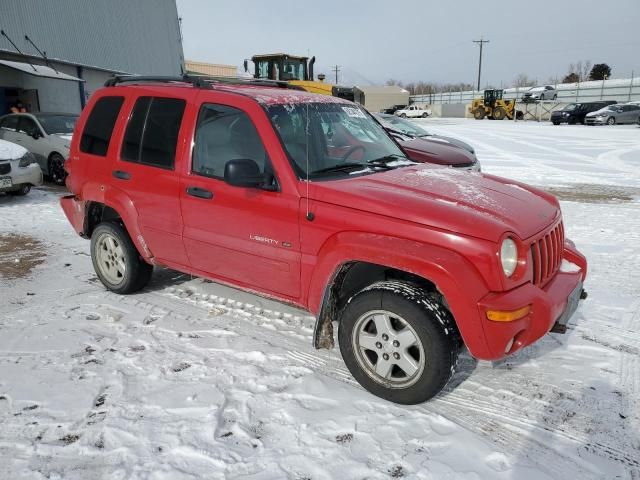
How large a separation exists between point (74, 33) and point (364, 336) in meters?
23.4

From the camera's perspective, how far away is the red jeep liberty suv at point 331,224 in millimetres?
2865

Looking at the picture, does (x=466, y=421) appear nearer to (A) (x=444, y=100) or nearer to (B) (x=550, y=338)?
(B) (x=550, y=338)

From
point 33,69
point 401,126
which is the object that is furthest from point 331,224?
point 33,69

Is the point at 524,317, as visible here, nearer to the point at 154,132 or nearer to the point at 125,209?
the point at 154,132

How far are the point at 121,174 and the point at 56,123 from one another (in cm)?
837

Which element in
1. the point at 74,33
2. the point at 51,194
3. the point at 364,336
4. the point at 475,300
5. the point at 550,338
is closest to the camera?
the point at 475,300

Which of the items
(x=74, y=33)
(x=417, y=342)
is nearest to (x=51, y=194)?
(x=417, y=342)

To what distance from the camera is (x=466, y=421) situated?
3.01 m

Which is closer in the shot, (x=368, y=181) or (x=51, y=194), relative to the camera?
(x=368, y=181)

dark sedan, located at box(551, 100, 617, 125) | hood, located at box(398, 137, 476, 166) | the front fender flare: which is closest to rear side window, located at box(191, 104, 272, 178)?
the front fender flare

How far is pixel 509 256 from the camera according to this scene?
286 cm

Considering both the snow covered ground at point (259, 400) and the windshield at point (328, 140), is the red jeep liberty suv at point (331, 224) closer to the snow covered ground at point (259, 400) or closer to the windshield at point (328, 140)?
the windshield at point (328, 140)

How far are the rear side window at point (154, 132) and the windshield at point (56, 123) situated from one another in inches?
Answer: 314

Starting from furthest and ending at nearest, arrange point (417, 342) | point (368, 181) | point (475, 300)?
point (368, 181) < point (417, 342) < point (475, 300)
